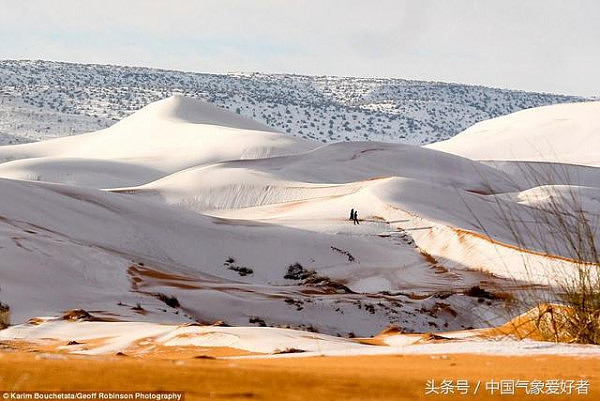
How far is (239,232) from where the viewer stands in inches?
988

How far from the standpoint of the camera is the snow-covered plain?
15.0 m

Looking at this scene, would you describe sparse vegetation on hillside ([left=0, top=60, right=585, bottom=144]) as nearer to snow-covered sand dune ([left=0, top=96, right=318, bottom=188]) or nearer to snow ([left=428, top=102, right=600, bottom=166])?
snow-covered sand dune ([left=0, top=96, right=318, bottom=188])

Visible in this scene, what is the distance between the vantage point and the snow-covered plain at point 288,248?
15.0 m

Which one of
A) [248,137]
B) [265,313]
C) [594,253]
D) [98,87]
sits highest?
[98,87]

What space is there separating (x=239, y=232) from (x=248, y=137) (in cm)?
3499

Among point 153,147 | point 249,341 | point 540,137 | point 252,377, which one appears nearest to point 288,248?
point 249,341

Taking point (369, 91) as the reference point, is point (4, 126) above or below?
below

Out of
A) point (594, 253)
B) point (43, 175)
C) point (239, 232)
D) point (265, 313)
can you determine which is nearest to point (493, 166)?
point (43, 175)

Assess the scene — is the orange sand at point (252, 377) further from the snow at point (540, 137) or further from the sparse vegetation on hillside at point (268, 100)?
the sparse vegetation on hillside at point (268, 100)

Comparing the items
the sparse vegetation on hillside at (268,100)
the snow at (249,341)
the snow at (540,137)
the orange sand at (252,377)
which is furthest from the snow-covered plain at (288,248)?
the sparse vegetation on hillside at (268,100)

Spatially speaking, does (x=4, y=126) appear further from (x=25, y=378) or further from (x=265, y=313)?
(x=25, y=378)

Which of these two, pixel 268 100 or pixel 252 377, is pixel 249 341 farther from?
pixel 268 100

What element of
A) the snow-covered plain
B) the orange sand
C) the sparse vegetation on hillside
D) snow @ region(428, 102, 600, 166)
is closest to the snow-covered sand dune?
the snow-covered plain

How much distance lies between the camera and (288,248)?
78.8ft
